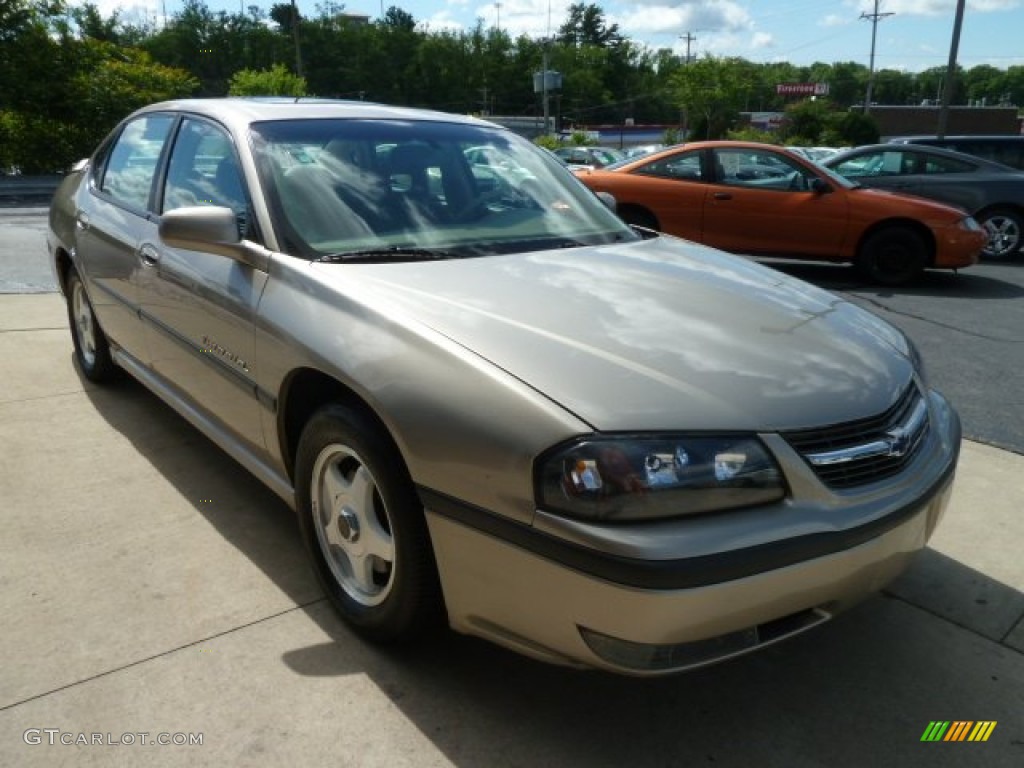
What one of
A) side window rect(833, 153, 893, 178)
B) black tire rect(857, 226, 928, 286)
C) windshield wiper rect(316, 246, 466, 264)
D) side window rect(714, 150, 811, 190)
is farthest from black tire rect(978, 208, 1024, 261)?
windshield wiper rect(316, 246, 466, 264)

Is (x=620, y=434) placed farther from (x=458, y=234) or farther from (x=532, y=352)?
(x=458, y=234)

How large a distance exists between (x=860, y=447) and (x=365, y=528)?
1.33 meters

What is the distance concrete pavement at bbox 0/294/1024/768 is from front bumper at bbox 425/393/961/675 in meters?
0.33

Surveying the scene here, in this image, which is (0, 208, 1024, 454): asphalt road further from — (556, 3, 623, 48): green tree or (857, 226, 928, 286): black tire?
(556, 3, 623, 48): green tree

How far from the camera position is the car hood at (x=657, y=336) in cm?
195

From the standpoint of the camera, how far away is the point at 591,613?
1.83 m

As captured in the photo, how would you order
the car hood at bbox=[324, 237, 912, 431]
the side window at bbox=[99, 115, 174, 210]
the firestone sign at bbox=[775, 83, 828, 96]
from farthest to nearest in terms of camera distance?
the firestone sign at bbox=[775, 83, 828, 96], the side window at bbox=[99, 115, 174, 210], the car hood at bbox=[324, 237, 912, 431]

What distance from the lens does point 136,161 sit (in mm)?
4027

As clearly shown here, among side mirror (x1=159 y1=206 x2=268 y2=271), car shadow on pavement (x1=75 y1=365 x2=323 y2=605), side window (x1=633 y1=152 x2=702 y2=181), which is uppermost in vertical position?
side mirror (x1=159 y1=206 x2=268 y2=271)

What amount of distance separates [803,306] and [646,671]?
53.9 inches

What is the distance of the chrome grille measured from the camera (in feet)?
6.55

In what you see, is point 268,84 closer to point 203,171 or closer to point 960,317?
point 960,317

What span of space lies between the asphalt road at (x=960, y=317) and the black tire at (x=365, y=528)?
3.31 m

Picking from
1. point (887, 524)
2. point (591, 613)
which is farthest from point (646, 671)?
point (887, 524)
